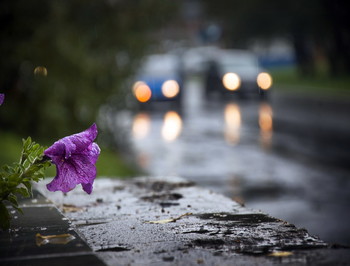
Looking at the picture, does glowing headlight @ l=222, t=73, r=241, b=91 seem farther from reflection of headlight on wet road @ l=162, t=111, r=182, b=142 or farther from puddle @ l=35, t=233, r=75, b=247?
puddle @ l=35, t=233, r=75, b=247

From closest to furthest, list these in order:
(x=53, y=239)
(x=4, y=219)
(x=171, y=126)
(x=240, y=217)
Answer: (x=4, y=219), (x=53, y=239), (x=240, y=217), (x=171, y=126)

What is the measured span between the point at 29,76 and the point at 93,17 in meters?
1.93

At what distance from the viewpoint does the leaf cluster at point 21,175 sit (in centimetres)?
345

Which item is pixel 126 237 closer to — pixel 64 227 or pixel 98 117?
pixel 64 227

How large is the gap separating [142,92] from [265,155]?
11.6 m

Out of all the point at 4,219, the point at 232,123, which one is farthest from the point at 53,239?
the point at 232,123

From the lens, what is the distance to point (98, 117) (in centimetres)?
1420

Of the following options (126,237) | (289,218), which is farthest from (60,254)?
(289,218)

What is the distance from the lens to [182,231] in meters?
3.79

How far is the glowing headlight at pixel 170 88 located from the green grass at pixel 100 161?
11.6 meters

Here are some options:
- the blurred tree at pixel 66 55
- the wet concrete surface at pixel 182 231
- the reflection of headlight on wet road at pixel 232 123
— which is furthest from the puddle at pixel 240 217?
the reflection of headlight on wet road at pixel 232 123

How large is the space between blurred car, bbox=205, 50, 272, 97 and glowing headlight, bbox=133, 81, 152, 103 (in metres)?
6.11

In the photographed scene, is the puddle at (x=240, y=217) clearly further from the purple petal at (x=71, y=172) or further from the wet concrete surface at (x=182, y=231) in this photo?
the purple petal at (x=71, y=172)

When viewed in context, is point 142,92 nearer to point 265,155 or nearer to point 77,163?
point 265,155
